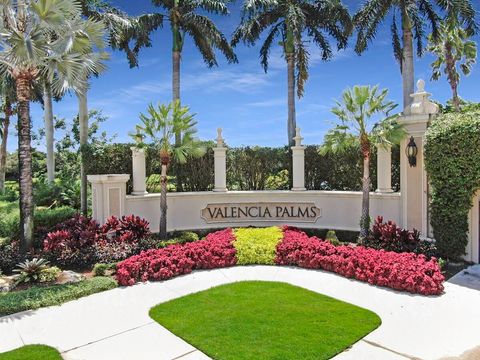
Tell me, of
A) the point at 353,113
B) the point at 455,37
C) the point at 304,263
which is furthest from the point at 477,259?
the point at 455,37

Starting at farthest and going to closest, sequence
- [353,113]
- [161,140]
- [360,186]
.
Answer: [360,186] → [161,140] → [353,113]

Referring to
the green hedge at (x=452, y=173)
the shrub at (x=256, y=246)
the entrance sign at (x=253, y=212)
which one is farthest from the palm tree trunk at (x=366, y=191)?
the entrance sign at (x=253, y=212)

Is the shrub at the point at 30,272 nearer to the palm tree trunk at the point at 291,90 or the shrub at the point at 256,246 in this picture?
the shrub at the point at 256,246

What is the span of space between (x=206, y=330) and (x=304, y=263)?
13.4 ft

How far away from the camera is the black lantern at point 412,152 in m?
9.55

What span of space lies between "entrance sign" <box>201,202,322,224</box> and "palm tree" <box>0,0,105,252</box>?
19.0ft

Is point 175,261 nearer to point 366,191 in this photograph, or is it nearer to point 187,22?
point 366,191

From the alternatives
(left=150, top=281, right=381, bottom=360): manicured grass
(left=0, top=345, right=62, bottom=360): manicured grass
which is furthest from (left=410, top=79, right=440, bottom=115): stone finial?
(left=0, top=345, right=62, bottom=360): manicured grass

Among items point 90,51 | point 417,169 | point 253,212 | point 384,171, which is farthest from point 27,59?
point 384,171

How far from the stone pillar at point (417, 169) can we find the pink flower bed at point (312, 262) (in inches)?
72.7

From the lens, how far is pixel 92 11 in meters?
15.1

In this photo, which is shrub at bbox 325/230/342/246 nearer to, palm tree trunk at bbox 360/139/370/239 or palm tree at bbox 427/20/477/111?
palm tree trunk at bbox 360/139/370/239

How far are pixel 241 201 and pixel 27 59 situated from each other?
7.71 m

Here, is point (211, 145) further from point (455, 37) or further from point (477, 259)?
point (455, 37)
